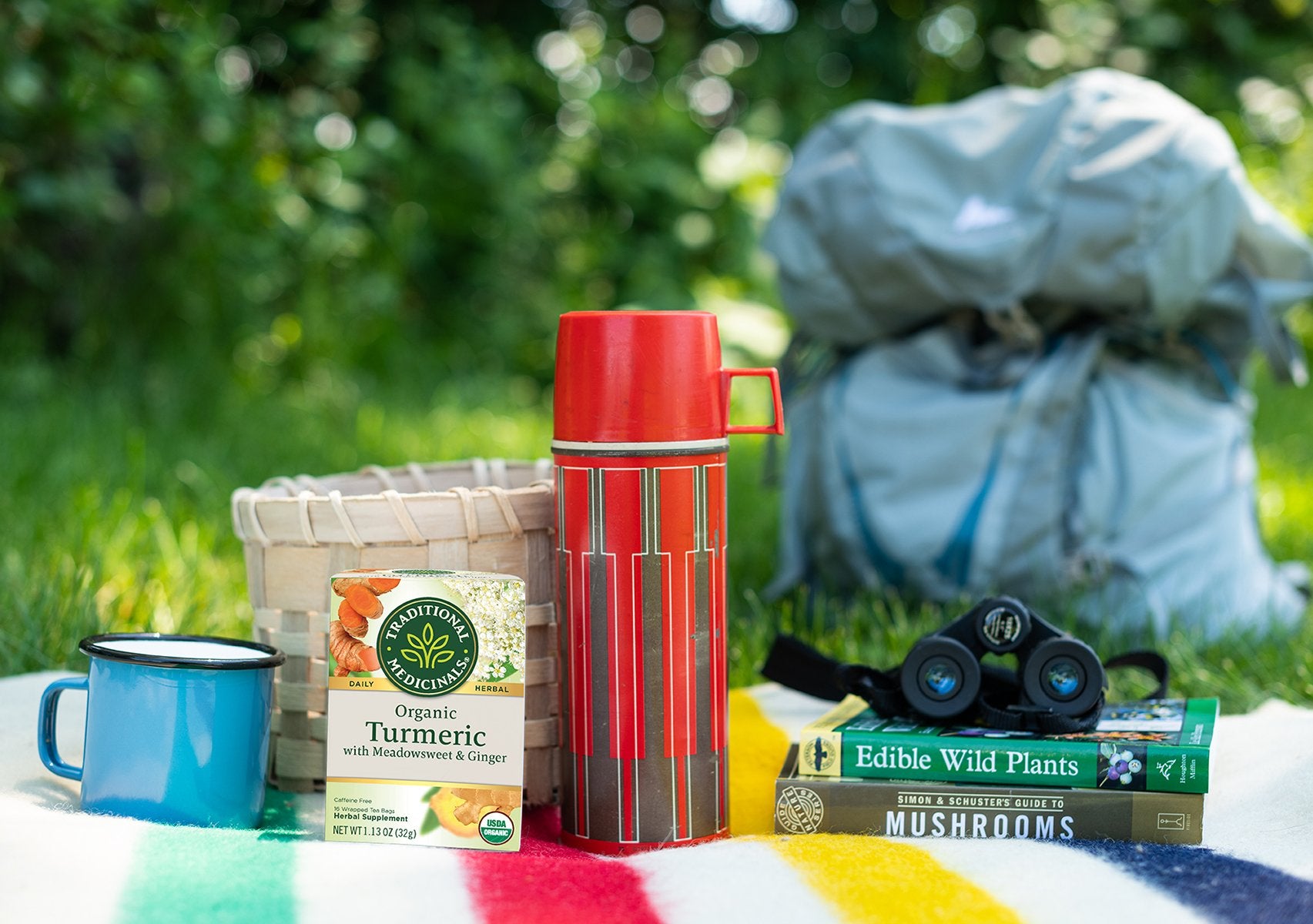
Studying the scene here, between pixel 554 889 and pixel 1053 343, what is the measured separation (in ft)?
4.52

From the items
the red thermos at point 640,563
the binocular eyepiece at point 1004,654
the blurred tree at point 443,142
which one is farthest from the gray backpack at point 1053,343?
the blurred tree at point 443,142

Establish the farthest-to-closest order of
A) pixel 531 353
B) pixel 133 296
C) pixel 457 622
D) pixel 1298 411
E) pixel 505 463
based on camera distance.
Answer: pixel 531 353 → pixel 1298 411 → pixel 133 296 → pixel 505 463 → pixel 457 622

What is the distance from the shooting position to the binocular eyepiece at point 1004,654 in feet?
4.39

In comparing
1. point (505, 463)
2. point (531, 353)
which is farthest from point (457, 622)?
point (531, 353)

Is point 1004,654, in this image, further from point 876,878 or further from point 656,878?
point 656,878

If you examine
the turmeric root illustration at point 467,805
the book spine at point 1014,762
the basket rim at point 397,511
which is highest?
the basket rim at point 397,511

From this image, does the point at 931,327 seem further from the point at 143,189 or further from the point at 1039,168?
the point at 143,189

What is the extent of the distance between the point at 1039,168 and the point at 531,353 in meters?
2.59

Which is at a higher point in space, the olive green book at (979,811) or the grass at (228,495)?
the grass at (228,495)

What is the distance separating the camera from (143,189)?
365cm

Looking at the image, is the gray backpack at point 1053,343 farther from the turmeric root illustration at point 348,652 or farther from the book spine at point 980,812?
the turmeric root illustration at point 348,652

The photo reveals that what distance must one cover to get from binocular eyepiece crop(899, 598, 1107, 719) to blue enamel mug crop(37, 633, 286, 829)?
2.10 feet

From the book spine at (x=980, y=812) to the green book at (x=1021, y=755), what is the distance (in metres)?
0.01

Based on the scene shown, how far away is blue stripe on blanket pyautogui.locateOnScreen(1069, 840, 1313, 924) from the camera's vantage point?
41.6 inches
